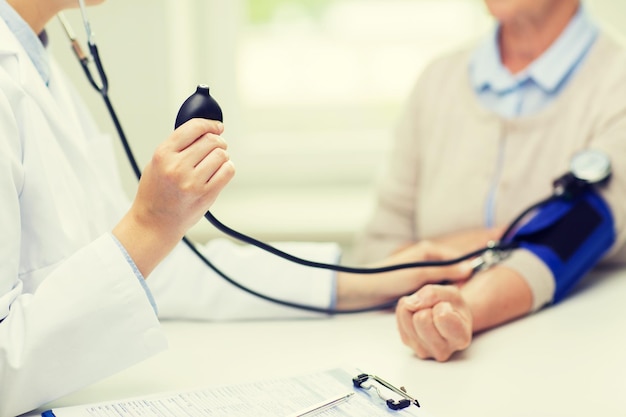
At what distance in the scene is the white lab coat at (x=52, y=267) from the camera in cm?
72

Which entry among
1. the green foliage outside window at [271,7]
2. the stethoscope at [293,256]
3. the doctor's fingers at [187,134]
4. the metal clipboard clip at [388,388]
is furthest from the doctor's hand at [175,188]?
the green foliage outside window at [271,7]

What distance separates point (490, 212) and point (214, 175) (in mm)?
688

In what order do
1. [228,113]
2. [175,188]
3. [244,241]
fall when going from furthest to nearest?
[228,113], [244,241], [175,188]

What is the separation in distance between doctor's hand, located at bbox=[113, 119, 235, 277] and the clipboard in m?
0.14

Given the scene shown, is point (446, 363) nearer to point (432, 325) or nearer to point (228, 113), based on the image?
point (432, 325)

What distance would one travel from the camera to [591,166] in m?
1.15

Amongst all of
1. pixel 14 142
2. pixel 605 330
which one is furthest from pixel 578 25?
pixel 14 142

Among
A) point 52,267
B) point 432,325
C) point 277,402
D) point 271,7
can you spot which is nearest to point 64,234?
point 52,267

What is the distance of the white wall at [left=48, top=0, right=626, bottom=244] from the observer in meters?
1.61

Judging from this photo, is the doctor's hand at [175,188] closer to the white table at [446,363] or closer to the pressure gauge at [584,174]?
the white table at [446,363]

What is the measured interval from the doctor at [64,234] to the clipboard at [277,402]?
0.05m

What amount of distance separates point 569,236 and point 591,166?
0.38 feet

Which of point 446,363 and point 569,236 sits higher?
point 569,236

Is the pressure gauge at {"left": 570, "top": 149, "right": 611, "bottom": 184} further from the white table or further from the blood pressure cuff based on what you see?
the white table
